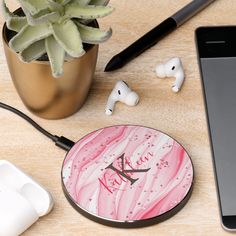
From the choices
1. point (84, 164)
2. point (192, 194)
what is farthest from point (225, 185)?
point (84, 164)

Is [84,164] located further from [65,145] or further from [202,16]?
[202,16]

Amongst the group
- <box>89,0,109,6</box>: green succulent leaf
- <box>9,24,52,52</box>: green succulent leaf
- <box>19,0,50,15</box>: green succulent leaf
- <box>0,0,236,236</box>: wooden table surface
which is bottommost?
<box>0,0,236,236</box>: wooden table surface

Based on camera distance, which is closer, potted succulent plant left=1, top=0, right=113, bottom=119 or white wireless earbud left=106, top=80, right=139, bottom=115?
potted succulent plant left=1, top=0, right=113, bottom=119

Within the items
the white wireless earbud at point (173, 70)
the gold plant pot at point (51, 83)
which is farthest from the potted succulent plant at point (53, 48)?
the white wireless earbud at point (173, 70)

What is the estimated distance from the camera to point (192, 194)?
2.42 feet

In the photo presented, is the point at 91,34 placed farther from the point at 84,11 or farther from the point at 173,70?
the point at 173,70

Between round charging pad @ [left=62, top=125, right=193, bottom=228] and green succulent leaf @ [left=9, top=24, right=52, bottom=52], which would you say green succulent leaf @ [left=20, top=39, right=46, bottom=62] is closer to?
green succulent leaf @ [left=9, top=24, right=52, bottom=52]

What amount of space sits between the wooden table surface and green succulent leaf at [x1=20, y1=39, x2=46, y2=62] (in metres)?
0.11

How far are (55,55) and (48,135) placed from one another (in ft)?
0.38

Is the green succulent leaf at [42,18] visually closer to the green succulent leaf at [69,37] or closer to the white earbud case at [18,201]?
the green succulent leaf at [69,37]

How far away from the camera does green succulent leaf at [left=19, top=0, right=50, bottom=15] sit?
0.71 metres

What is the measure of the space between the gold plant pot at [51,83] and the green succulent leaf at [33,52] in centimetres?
2

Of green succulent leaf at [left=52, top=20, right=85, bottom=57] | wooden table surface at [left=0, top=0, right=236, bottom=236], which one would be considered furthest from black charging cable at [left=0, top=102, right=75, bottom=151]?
green succulent leaf at [left=52, top=20, right=85, bottom=57]

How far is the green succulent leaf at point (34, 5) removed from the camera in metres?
0.71
